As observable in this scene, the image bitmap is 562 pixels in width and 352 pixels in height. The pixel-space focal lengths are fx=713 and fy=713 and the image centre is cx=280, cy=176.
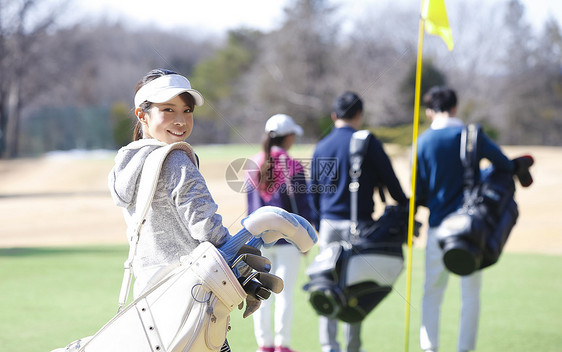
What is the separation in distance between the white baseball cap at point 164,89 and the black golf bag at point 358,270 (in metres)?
2.53

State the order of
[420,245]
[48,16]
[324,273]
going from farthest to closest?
[48,16] → [420,245] → [324,273]

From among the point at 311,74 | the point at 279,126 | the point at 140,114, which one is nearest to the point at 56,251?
the point at 279,126

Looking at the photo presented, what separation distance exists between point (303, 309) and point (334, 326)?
7.24ft

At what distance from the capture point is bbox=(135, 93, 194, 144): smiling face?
2979mm

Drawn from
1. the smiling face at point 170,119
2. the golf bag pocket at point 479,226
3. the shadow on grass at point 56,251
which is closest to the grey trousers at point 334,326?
the golf bag pocket at point 479,226

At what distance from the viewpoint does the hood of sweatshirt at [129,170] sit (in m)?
2.83

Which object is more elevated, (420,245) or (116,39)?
(116,39)

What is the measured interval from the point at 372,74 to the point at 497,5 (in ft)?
50.2

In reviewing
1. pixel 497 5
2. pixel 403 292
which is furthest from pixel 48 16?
pixel 403 292

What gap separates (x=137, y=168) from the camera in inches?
111

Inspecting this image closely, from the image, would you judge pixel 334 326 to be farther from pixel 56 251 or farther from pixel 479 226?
pixel 56 251

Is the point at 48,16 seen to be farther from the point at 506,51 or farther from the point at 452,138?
the point at 452,138

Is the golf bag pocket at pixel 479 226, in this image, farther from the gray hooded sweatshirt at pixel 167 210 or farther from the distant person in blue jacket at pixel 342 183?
the gray hooded sweatshirt at pixel 167 210

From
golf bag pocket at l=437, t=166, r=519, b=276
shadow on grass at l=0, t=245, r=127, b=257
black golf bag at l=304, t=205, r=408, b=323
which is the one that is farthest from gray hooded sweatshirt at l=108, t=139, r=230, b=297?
shadow on grass at l=0, t=245, r=127, b=257
